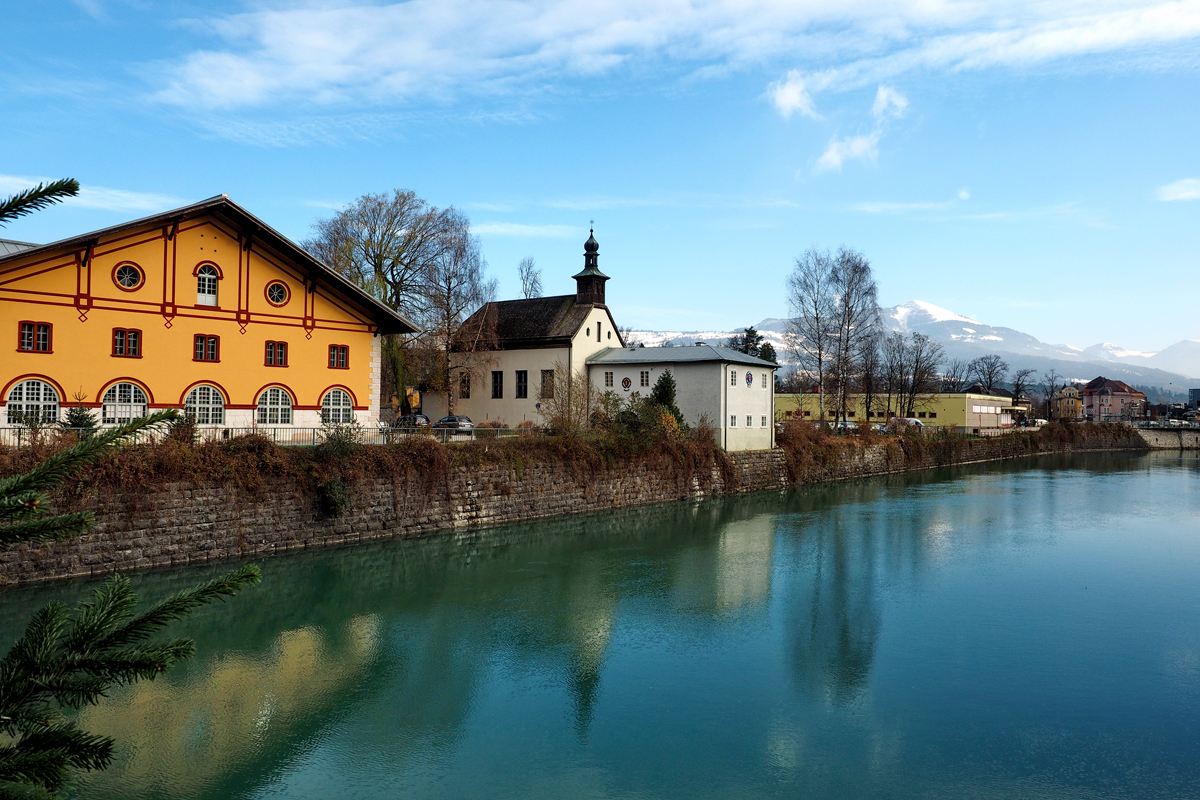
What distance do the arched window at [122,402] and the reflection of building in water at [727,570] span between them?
15.9m

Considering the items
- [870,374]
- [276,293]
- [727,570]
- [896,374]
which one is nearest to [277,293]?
[276,293]

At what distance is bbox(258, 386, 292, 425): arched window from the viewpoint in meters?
27.0

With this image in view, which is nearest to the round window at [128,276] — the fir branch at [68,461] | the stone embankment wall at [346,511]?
the stone embankment wall at [346,511]

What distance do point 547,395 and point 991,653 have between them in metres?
28.0

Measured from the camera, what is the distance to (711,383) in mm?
39344

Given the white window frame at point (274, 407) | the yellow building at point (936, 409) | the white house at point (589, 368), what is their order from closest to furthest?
the white window frame at point (274, 407), the white house at point (589, 368), the yellow building at point (936, 409)

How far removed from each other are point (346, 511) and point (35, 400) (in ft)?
29.1

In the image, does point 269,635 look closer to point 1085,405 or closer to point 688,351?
point 688,351

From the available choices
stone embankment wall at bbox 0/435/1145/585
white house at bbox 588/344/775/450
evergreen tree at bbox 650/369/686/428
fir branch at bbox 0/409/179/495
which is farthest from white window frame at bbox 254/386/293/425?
fir branch at bbox 0/409/179/495

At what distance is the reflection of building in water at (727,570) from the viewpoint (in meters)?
18.4

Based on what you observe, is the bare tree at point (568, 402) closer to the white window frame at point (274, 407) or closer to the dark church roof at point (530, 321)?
the dark church roof at point (530, 321)

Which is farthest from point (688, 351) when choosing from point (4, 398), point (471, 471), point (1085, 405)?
point (1085, 405)

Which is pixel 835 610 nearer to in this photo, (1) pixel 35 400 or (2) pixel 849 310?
(1) pixel 35 400

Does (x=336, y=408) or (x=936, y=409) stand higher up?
(x=336, y=408)
